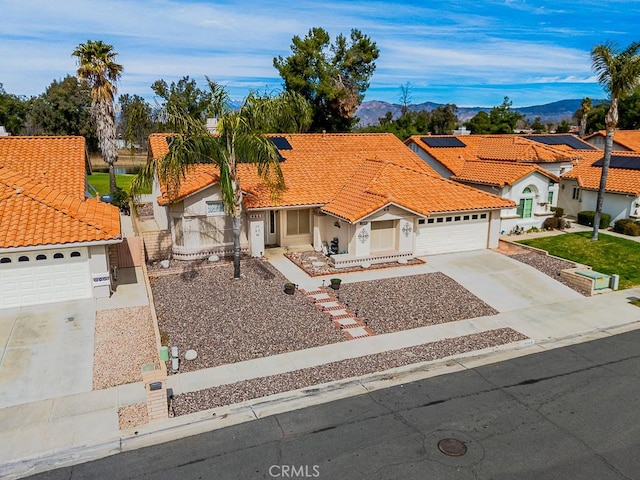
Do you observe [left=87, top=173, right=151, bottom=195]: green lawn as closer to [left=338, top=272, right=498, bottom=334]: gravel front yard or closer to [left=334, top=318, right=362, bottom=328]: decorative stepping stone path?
[left=338, top=272, right=498, bottom=334]: gravel front yard

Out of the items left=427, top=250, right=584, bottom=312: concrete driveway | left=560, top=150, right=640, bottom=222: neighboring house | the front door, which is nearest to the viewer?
left=427, top=250, right=584, bottom=312: concrete driveway

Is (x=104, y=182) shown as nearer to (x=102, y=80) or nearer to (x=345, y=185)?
(x=102, y=80)

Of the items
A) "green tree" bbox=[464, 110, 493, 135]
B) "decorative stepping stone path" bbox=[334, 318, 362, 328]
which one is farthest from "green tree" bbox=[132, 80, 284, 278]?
"green tree" bbox=[464, 110, 493, 135]

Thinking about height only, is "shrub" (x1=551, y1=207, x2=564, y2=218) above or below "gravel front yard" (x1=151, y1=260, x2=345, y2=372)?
above

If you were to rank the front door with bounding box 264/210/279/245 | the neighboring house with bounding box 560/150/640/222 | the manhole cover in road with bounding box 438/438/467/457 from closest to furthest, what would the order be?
the manhole cover in road with bounding box 438/438/467/457
the front door with bounding box 264/210/279/245
the neighboring house with bounding box 560/150/640/222

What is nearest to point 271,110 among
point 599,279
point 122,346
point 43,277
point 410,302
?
point 410,302

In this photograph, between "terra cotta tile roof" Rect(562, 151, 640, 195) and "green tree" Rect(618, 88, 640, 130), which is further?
"green tree" Rect(618, 88, 640, 130)
